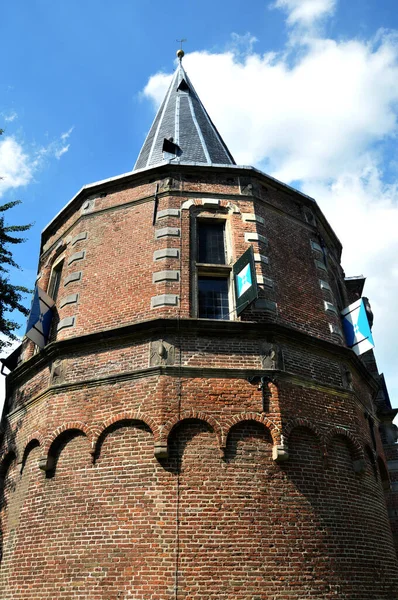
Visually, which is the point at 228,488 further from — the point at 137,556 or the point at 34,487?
the point at 34,487

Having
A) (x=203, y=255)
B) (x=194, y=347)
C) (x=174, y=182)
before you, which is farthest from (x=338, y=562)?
(x=174, y=182)

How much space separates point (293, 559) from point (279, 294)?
6372mm

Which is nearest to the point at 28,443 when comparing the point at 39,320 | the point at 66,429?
the point at 66,429

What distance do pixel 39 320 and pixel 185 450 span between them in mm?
6192

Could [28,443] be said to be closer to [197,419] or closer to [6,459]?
[6,459]

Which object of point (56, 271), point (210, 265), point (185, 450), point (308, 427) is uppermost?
point (56, 271)

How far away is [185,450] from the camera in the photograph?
9977 mm

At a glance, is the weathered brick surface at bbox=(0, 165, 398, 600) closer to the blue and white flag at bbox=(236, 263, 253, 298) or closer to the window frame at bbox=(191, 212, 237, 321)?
the window frame at bbox=(191, 212, 237, 321)

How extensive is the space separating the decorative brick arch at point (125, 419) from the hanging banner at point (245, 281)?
3442mm

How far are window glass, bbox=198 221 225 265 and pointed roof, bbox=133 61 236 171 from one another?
2.27 metres

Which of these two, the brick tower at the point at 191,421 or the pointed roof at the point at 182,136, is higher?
the pointed roof at the point at 182,136

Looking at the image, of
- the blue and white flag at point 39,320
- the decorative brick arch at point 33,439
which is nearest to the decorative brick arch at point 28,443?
the decorative brick arch at point 33,439

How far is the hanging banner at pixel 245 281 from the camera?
11.3m

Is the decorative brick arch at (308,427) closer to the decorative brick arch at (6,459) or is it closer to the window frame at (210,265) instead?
the window frame at (210,265)
